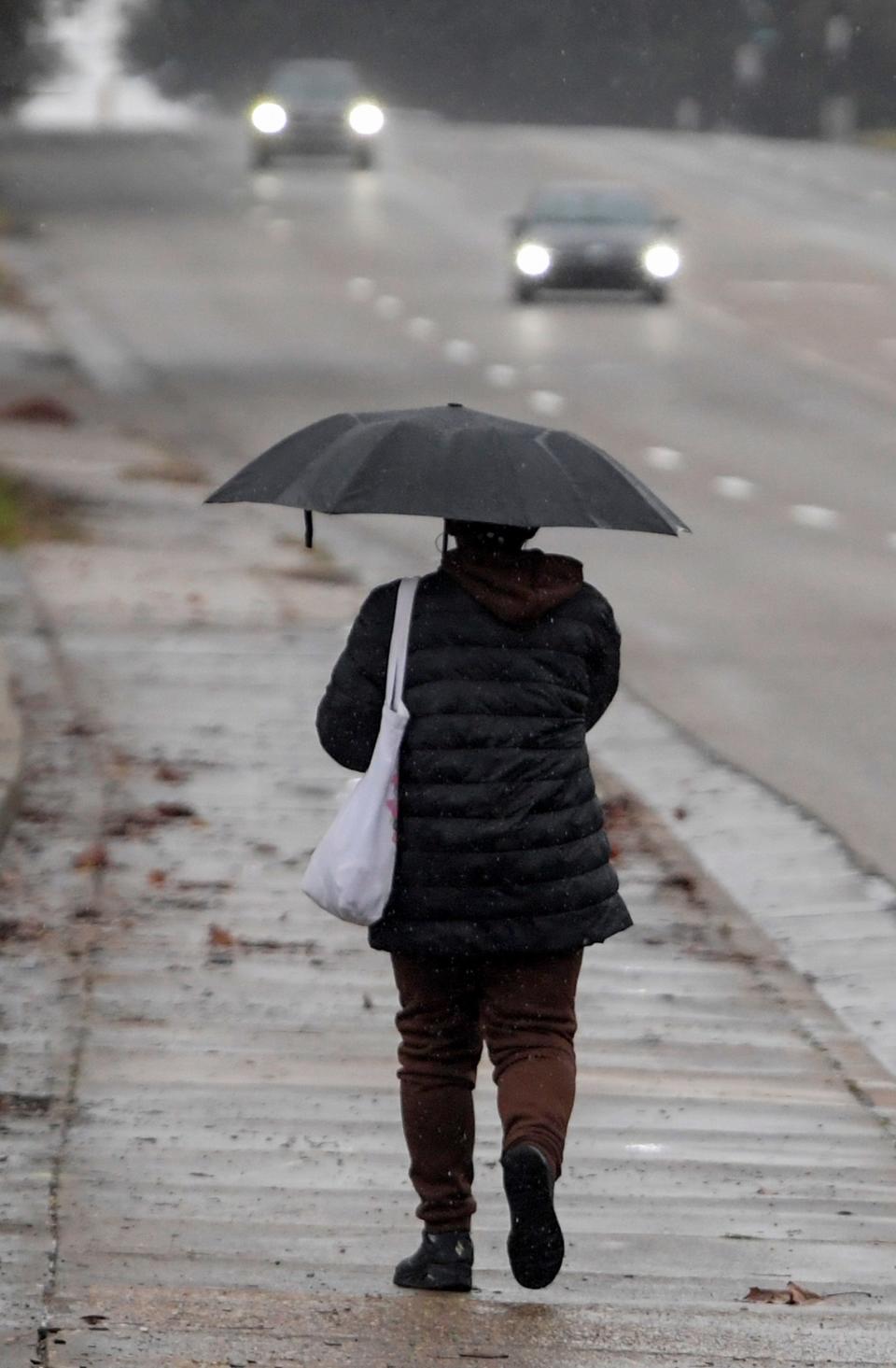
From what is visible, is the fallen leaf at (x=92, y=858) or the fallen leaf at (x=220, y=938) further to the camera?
the fallen leaf at (x=92, y=858)

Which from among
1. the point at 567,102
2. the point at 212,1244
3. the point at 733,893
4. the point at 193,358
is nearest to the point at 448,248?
the point at 193,358

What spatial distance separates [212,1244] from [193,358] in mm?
25372

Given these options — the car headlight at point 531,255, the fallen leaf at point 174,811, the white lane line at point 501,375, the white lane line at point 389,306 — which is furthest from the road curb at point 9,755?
the car headlight at point 531,255

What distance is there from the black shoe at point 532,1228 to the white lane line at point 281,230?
1538 inches

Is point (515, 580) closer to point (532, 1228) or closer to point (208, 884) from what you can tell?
point (532, 1228)

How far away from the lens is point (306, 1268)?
4992 millimetres

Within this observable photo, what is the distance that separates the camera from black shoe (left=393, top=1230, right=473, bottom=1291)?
4.88 metres

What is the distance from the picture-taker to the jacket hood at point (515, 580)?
15.8 ft

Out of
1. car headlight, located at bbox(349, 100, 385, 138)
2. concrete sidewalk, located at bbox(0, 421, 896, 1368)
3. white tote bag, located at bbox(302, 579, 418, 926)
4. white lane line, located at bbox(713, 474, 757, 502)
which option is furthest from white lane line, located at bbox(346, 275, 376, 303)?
white tote bag, located at bbox(302, 579, 418, 926)

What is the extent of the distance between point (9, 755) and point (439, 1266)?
4.81 m

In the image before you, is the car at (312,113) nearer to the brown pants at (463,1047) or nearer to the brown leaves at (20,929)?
the brown leaves at (20,929)

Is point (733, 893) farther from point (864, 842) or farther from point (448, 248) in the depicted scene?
point (448, 248)

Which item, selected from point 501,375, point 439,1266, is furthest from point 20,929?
point 501,375

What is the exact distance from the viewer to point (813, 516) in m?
19.5
